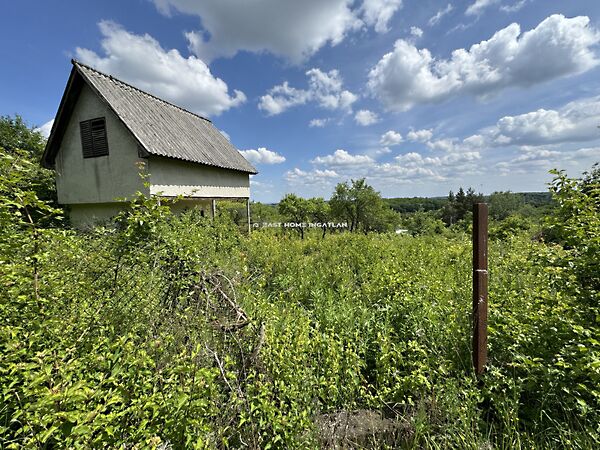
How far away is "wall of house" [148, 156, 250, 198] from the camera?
964 centimetres

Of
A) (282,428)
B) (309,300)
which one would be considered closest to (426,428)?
(282,428)

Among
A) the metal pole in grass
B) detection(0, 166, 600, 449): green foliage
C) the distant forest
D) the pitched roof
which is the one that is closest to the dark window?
the pitched roof

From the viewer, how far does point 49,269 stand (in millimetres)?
2523

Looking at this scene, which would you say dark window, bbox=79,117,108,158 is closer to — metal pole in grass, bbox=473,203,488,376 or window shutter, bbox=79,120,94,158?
window shutter, bbox=79,120,94,158

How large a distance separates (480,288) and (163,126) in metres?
13.3

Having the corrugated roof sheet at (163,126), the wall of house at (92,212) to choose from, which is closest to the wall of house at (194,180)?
the corrugated roof sheet at (163,126)

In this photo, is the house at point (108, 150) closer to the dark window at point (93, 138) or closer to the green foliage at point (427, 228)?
the dark window at point (93, 138)

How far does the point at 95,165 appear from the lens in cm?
999

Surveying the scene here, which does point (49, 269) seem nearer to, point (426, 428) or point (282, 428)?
point (282, 428)

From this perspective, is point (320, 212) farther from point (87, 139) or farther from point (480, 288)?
point (480, 288)

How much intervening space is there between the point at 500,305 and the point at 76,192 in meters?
14.0

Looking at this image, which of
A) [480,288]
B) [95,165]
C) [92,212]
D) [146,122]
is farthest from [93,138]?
[480,288]

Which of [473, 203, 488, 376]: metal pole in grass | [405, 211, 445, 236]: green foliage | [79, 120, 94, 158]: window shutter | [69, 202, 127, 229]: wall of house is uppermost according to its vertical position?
[79, 120, 94, 158]: window shutter

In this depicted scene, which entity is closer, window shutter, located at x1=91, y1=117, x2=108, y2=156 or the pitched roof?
the pitched roof
